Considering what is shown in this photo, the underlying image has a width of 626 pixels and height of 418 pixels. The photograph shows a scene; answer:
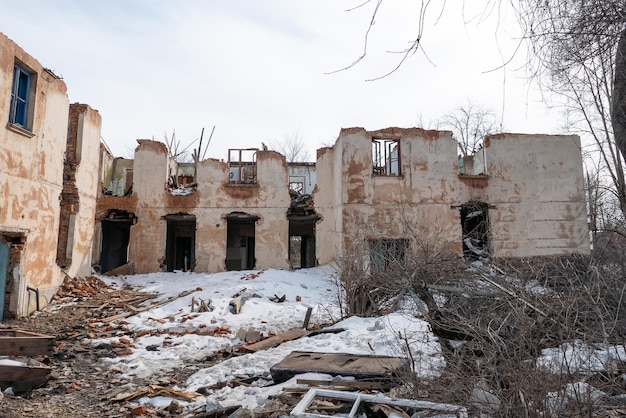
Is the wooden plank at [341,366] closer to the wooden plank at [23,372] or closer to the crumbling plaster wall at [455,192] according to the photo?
the wooden plank at [23,372]

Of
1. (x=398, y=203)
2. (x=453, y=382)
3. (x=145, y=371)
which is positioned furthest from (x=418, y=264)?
(x=398, y=203)

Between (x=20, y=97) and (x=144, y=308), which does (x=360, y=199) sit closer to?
(x=144, y=308)

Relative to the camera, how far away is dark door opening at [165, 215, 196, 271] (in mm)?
22531

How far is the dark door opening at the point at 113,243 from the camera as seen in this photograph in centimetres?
2058

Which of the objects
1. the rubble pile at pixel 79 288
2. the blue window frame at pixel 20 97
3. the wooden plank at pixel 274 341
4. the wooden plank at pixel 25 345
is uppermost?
the blue window frame at pixel 20 97

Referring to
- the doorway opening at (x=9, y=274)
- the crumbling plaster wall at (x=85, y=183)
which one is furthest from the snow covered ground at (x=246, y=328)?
the doorway opening at (x=9, y=274)

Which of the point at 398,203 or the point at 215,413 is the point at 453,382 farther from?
the point at 398,203

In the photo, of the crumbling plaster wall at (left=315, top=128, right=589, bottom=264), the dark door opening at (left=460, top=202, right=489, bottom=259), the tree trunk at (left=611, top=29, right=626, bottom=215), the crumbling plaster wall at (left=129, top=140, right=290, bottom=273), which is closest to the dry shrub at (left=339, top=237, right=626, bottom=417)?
the tree trunk at (left=611, top=29, right=626, bottom=215)

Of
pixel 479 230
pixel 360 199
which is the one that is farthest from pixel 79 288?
pixel 479 230

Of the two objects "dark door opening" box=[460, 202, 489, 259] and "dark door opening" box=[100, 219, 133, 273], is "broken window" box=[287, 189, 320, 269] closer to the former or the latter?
"dark door opening" box=[460, 202, 489, 259]

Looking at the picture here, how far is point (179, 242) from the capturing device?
24.2 metres

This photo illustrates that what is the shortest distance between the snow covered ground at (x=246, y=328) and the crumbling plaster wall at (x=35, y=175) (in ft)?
9.59

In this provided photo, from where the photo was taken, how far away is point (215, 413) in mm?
4344

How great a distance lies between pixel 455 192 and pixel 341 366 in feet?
43.5
